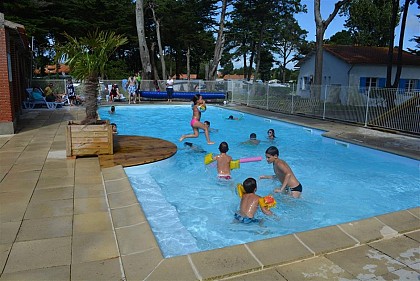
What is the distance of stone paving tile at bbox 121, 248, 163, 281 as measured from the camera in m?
2.86

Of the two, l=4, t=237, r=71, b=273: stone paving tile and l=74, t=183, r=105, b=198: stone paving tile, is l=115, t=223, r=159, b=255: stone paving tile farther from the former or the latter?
l=74, t=183, r=105, b=198: stone paving tile

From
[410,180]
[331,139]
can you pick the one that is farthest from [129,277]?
[331,139]

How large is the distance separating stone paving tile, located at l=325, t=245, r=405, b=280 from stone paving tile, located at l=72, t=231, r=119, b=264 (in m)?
2.20

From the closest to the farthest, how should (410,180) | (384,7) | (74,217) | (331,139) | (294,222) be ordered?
(74,217) < (294,222) < (410,180) < (331,139) < (384,7)

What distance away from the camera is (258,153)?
10.1 meters

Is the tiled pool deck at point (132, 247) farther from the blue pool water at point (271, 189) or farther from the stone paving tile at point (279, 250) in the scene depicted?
the blue pool water at point (271, 189)

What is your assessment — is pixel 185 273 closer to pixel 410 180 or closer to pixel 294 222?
pixel 294 222

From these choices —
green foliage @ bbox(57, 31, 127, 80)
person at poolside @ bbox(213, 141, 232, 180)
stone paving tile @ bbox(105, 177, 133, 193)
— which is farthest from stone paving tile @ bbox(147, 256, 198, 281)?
green foliage @ bbox(57, 31, 127, 80)

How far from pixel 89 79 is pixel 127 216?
4200 millimetres

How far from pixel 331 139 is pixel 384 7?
103ft

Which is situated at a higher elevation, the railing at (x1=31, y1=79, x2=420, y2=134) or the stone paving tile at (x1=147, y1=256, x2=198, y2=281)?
the railing at (x1=31, y1=79, x2=420, y2=134)

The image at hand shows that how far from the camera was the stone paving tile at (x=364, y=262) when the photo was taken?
9.93ft

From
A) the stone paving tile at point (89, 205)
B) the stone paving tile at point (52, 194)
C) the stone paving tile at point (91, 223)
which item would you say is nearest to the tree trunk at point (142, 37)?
the stone paving tile at point (52, 194)

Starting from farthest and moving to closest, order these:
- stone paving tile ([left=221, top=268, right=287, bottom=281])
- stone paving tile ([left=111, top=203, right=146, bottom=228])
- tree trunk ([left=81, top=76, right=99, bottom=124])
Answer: tree trunk ([left=81, top=76, right=99, bottom=124])
stone paving tile ([left=111, top=203, right=146, bottom=228])
stone paving tile ([left=221, top=268, right=287, bottom=281])
